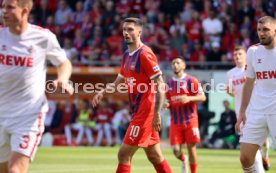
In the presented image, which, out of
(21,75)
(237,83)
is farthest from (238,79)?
(21,75)

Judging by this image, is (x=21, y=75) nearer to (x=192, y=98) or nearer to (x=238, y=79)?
(x=192, y=98)

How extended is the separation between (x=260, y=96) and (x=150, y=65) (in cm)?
169

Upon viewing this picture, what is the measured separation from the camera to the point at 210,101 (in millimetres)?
28359

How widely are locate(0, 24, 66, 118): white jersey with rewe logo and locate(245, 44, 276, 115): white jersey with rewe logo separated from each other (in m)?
3.47

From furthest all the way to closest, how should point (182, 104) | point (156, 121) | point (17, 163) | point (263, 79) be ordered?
1. point (182, 104)
2. point (156, 121)
3. point (263, 79)
4. point (17, 163)

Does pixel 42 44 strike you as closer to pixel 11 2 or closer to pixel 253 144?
pixel 11 2

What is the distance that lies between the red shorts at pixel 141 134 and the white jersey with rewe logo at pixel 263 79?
4.99 feet

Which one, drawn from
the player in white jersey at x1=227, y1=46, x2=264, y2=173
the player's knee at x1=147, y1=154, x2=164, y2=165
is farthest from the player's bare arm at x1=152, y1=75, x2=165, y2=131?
the player in white jersey at x1=227, y1=46, x2=264, y2=173

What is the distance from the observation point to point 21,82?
8391 mm

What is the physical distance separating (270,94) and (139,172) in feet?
20.0

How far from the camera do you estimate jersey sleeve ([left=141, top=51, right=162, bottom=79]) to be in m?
11.4

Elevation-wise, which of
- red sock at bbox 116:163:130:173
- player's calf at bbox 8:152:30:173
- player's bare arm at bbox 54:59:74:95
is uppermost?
player's bare arm at bbox 54:59:74:95

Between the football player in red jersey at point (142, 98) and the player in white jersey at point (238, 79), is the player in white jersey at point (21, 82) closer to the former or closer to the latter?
the football player in red jersey at point (142, 98)

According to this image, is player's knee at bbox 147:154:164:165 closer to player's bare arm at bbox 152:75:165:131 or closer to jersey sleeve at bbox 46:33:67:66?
player's bare arm at bbox 152:75:165:131
